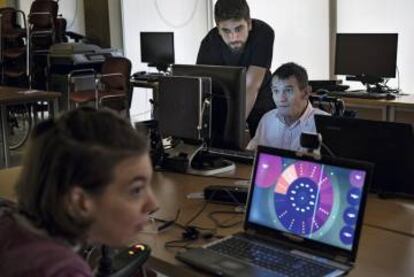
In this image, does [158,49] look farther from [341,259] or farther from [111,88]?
[341,259]

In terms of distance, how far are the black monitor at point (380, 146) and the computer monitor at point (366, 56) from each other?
10.6ft

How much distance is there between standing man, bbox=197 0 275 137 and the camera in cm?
310

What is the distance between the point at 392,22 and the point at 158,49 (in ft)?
8.52

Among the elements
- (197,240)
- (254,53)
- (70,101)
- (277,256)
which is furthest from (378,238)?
(70,101)

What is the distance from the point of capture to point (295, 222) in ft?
5.46

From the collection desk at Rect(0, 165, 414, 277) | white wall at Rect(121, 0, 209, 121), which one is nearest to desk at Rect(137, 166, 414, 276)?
desk at Rect(0, 165, 414, 277)

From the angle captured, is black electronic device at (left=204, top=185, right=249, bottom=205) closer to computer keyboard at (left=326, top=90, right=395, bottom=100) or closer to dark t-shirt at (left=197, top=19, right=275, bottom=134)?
dark t-shirt at (left=197, top=19, right=275, bottom=134)

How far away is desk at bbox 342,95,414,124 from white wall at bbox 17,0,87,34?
4218mm

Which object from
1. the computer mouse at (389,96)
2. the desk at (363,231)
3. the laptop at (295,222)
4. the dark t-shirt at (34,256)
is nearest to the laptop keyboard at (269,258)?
the laptop at (295,222)

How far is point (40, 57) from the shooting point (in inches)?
280

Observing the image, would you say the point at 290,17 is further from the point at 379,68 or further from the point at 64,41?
the point at 64,41

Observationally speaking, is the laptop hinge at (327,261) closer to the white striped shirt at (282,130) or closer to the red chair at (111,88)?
the white striped shirt at (282,130)

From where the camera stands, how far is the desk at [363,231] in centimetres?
154

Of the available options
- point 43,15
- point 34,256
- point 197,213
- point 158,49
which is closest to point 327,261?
point 197,213
